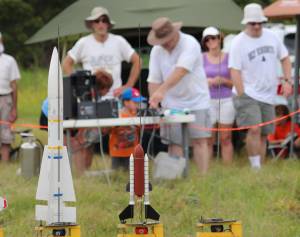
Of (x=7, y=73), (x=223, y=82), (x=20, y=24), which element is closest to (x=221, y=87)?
(x=223, y=82)

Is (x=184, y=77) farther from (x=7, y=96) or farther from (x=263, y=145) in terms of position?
(x=7, y=96)

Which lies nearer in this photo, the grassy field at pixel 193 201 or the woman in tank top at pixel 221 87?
the grassy field at pixel 193 201

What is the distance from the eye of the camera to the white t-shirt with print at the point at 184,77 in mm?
10891

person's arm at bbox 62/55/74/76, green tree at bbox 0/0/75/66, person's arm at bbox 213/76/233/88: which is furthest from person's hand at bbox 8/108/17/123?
green tree at bbox 0/0/75/66

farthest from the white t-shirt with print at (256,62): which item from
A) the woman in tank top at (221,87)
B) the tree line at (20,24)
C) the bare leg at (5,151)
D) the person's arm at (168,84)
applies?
the tree line at (20,24)

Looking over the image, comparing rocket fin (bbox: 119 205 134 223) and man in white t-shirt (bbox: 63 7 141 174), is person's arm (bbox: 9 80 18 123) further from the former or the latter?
rocket fin (bbox: 119 205 134 223)

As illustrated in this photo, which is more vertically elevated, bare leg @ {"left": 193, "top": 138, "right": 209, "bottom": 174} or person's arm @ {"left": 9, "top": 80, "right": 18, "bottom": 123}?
person's arm @ {"left": 9, "top": 80, "right": 18, "bottom": 123}

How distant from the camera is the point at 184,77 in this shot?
10914mm

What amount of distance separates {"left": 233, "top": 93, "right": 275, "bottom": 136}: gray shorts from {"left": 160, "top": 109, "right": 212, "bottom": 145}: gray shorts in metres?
0.57

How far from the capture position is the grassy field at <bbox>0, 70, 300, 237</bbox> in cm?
818

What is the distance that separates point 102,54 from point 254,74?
6.12 ft

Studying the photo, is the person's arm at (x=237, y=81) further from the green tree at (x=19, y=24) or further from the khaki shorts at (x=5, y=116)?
the green tree at (x=19, y=24)

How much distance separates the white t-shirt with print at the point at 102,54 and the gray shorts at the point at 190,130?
38.9 inches

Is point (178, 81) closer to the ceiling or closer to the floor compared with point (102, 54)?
closer to the floor
